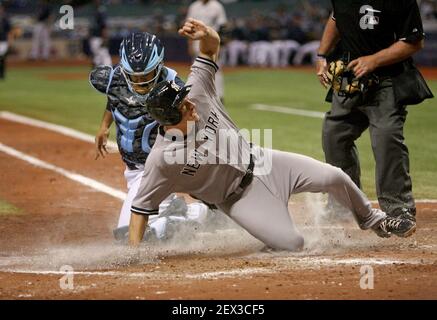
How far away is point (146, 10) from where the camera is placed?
40562 millimetres

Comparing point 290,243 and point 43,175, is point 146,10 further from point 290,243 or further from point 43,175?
point 290,243

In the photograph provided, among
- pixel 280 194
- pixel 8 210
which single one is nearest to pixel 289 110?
pixel 8 210

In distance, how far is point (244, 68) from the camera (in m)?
30.9

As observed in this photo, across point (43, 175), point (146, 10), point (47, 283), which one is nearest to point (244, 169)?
point (47, 283)

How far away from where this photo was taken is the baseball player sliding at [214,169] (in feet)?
19.9

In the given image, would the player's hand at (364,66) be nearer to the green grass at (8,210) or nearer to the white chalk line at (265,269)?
the white chalk line at (265,269)

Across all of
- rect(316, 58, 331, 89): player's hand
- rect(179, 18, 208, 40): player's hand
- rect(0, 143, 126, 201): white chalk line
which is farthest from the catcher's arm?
rect(0, 143, 126, 201): white chalk line

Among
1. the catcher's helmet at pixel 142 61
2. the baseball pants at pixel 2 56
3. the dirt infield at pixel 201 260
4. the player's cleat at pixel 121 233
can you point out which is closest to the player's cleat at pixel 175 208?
the dirt infield at pixel 201 260

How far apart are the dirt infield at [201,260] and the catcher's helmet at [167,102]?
91 centimetres

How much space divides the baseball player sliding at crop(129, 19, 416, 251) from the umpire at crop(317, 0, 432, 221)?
0.67 metres

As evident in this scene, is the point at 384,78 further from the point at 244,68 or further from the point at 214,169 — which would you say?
the point at 244,68

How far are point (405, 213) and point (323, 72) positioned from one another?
1281mm

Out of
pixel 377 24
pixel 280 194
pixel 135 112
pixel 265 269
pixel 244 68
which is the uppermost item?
pixel 377 24

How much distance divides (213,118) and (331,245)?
125 centimetres
